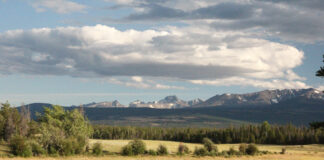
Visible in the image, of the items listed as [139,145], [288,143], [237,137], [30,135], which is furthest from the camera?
[237,137]

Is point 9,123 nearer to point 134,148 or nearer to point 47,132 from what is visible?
point 47,132

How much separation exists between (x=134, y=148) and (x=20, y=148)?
2335 cm

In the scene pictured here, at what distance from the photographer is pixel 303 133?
642ft

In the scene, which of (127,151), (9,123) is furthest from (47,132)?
(9,123)

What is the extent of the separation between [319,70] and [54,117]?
92427 mm

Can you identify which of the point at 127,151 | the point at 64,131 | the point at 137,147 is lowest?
the point at 127,151

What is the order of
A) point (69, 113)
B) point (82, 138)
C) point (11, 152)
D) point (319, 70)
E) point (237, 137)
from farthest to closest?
point (237, 137) → point (69, 113) → point (82, 138) → point (11, 152) → point (319, 70)

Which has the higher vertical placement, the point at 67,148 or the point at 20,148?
the point at 20,148

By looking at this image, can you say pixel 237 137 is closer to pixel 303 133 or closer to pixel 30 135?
pixel 303 133

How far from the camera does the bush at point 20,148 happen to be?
78.6 meters

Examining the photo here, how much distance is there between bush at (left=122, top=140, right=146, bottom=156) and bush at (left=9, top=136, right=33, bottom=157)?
62.9ft

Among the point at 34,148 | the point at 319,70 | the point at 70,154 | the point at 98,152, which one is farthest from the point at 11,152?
the point at 319,70

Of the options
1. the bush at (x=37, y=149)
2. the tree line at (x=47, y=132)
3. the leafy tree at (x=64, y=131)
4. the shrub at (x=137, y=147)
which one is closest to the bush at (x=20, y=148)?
the tree line at (x=47, y=132)

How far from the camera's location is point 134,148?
3452 inches
